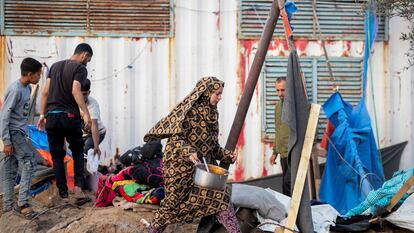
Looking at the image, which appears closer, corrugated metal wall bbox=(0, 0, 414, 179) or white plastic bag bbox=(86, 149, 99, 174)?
white plastic bag bbox=(86, 149, 99, 174)

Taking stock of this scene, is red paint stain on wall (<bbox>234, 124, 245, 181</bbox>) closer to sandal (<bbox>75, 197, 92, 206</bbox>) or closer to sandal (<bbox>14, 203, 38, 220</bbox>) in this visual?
sandal (<bbox>75, 197, 92, 206</bbox>)

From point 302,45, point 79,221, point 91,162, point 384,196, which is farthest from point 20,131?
point 302,45

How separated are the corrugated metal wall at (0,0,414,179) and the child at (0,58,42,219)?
188cm

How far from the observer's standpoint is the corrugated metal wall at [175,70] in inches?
345

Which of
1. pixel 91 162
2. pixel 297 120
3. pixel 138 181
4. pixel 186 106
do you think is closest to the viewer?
pixel 297 120

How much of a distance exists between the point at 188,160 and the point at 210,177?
39 cm

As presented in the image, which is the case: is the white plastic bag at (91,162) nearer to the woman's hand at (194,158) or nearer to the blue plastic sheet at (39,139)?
the blue plastic sheet at (39,139)

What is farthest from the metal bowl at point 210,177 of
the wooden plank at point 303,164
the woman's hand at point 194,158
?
the wooden plank at point 303,164

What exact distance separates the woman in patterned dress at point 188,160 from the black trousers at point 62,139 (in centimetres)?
160

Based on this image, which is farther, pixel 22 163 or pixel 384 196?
pixel 22 163

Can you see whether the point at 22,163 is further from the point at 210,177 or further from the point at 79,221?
the point at 210,177

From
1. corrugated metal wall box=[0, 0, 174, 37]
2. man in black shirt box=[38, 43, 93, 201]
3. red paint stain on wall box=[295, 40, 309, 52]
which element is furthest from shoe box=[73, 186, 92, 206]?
red paint stain on wall box=[295, 40, 309, 52]

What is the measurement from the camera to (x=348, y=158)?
8.19m

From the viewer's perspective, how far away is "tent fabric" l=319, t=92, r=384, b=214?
8.13 metres
